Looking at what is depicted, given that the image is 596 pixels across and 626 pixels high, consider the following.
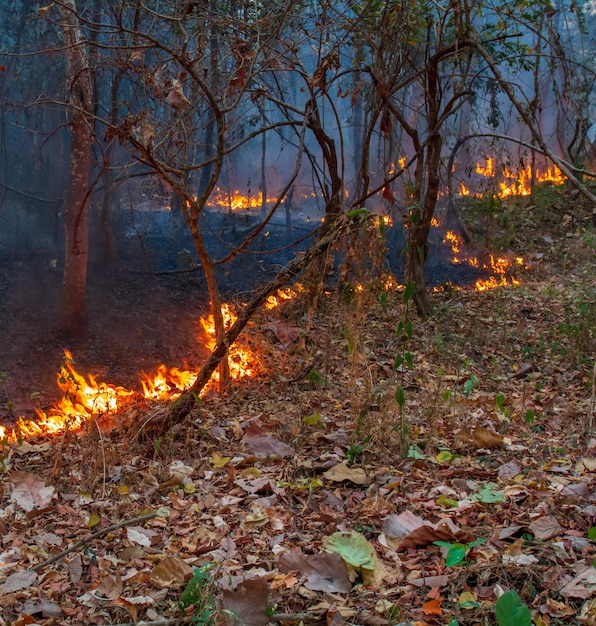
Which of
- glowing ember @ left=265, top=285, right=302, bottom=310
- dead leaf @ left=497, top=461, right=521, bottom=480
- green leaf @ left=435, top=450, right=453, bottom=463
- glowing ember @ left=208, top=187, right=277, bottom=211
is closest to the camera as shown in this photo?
dead leaf @ left=497, top=461, right=521, bottom=480

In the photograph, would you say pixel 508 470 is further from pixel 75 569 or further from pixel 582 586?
pixel 75 569

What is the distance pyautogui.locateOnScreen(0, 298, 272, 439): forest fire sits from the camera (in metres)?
5.18

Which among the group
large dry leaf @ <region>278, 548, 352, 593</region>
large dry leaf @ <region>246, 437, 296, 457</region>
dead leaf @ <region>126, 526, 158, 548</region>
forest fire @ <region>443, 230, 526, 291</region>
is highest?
forest fire @ <region>443, 230, 526, 291</region>

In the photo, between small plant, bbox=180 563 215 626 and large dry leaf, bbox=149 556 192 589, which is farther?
large dry leaf, bbox=149 556 192 589

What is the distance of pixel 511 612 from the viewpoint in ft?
5.72

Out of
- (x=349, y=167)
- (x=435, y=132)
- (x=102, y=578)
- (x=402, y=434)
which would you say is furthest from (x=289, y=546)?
(x=349, y=167)

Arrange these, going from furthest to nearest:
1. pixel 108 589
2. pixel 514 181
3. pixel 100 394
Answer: pixel 514 181 → pixel 100 394 → pixel 108 589

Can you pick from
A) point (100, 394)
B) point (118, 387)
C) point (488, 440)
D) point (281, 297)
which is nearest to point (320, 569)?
point (488, 440)

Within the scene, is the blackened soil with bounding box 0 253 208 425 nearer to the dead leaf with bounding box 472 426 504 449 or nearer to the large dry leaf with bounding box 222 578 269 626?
the dead leaf with bounding box 472 426 504 449

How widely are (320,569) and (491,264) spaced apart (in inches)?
363

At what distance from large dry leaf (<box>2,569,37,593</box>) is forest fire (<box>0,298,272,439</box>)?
2.07m

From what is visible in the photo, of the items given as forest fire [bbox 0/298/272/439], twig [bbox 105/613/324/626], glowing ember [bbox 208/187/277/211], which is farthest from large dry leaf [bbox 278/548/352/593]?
glowing ember [bbox 208/187/277/211]

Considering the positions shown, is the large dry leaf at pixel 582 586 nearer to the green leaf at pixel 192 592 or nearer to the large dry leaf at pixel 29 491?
the green leaf at pixel 192 592

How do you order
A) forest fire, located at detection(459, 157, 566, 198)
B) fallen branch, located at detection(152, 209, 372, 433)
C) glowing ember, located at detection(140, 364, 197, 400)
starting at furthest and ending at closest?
forest fire, located at detection(459, 157, 566, 198) < glowing ember, located at detection(140, 364, 197, 400) < fallen branch, located at detection(152, 209, 372, 433)
